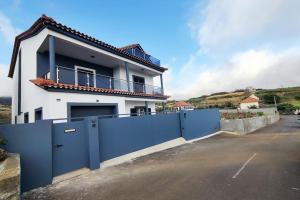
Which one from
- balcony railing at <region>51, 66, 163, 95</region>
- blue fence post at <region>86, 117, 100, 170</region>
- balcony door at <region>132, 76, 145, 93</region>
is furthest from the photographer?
balcony door at <region>132, 76, 145, 93</region>

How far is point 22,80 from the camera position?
15.6m

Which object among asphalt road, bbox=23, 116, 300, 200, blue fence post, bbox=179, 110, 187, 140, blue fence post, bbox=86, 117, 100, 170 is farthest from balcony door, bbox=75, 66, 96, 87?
asphalt road, bbox=23, 116, 300, 200

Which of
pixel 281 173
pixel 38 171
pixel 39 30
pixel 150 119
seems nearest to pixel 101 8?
pixel 39 30

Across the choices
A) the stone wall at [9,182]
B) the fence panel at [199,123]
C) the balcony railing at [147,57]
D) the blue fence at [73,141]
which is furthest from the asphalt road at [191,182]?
the balcony railing at [147,57]

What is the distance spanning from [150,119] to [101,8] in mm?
7853

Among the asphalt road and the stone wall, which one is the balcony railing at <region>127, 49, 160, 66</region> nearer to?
A: the asphalt road

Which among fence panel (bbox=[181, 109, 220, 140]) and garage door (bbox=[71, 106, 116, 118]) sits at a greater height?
garage door (bbox=[71, 106, 116, 118])

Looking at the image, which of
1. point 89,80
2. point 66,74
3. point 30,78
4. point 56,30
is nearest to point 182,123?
point 89,80

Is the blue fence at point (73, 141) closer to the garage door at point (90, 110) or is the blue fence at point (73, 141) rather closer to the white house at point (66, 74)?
the white house at point (66, 74)

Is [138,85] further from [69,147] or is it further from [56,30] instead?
[69,147]

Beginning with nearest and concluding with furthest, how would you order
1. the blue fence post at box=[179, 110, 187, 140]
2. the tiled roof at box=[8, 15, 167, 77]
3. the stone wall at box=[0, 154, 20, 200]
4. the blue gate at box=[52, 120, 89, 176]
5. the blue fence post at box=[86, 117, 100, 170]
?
the stone wall at box=[0, 154, 20, 200] → the blue gate at box=[52, 120, 89, 176] → the blue fence post at box=[86, 117, 100, 170] → the tiled roof at box=[8, 15, 167, 77] → the blue fence post at box=[179, 110, 187, 140]

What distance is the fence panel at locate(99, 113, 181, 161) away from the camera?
966 centimetres

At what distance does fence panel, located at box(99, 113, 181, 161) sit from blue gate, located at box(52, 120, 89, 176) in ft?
3.43

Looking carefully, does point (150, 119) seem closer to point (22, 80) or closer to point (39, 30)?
point (39, 30)
